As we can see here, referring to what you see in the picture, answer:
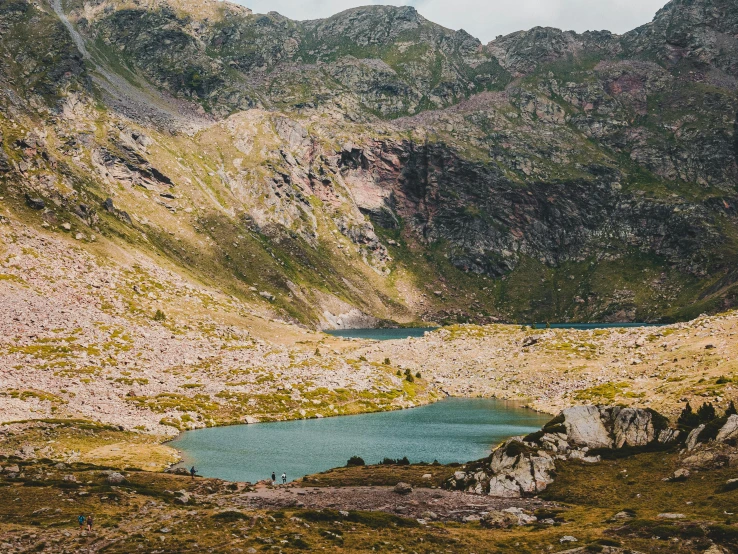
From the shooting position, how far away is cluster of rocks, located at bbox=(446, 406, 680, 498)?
5381cm

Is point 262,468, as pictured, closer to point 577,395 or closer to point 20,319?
point 577,395

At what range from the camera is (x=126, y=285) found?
16562 centimetres

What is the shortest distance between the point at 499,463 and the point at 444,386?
292 ft

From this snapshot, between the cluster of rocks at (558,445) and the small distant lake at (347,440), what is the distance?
848 inches

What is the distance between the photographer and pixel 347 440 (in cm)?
9306

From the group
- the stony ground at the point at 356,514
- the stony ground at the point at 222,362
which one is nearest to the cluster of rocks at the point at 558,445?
the stony ground at the point at 356,514

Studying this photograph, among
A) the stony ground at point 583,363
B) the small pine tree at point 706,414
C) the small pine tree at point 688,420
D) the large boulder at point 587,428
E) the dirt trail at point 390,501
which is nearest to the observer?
the dirt trail at point 390,501

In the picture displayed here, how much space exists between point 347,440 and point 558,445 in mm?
41091

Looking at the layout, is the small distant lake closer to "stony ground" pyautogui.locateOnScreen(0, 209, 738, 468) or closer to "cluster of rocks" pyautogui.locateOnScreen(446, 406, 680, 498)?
"stony ground" pyautogui.locateOnScreen(0, 209, 738, 468)

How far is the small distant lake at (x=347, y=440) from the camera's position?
77.3 metres

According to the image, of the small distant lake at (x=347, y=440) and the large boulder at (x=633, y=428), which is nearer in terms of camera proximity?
the large boulder at (x=633, y=428)

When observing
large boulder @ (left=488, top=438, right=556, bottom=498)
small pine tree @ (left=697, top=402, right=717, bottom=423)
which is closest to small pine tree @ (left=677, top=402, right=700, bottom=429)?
small pine tree @ (left=697, top=402, right=717, bottom=423)

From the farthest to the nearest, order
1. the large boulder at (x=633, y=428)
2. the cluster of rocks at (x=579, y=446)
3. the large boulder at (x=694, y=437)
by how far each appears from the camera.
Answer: the large boulder at (x=633, y=428), the large boulder at (x=694, y=437), the cluster of rocks at (x=579, y=446)

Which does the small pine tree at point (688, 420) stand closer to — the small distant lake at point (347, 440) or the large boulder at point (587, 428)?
the large boulder at point (587, 428)
